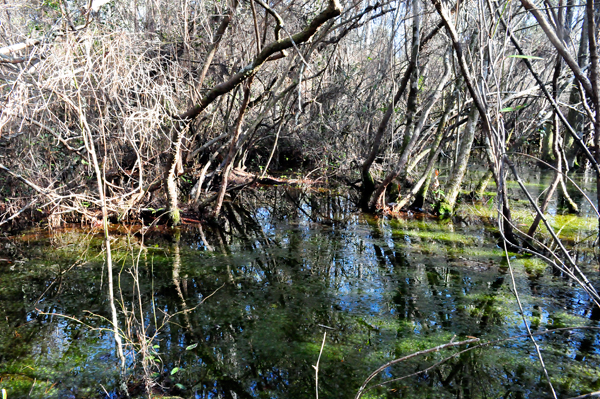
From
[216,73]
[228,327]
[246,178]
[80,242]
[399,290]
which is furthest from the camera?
[246,178]

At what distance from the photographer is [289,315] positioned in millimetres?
4012

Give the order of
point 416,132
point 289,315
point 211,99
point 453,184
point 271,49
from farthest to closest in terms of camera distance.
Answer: point 453,184, point 416,132, point 211,99, point 271,49, point 289,315

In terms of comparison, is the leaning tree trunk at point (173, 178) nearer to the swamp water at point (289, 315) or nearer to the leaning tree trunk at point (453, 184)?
the swamp water at point (289, 315)

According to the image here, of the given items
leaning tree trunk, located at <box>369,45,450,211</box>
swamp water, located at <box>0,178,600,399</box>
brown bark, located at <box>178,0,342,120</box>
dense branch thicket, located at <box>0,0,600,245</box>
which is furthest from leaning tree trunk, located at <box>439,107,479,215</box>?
brown bark, located at <box>178,0,342,120</box>

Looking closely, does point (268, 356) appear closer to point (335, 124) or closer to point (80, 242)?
point (80, 242)

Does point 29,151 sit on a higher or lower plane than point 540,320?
higher

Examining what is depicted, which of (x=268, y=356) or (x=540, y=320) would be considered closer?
(x=268, y=356)

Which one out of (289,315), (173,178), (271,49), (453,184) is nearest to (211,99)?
(271,49)

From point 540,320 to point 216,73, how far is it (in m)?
6.28

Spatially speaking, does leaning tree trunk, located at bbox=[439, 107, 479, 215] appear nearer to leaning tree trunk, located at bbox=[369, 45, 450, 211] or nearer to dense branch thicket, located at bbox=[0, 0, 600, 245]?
dense branch thicket, located at bbox=[0, 0, 600, 245]

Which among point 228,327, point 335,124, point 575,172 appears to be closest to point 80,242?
point 228,327

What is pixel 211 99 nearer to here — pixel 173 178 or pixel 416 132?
pixel 173 178

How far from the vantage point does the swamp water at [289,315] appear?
3039 millimetres

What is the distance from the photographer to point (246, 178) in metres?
10.5
